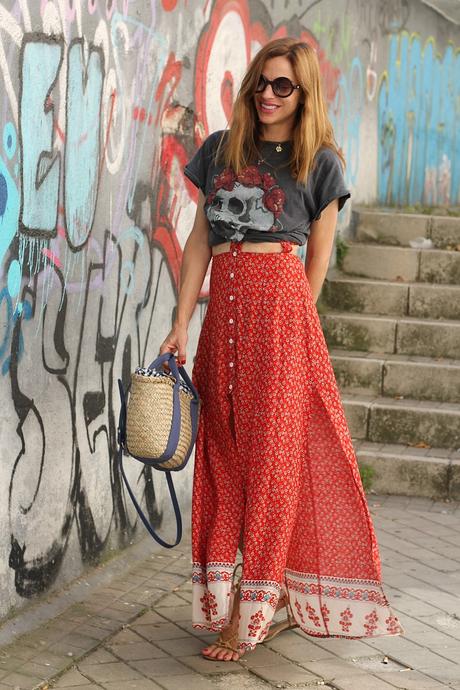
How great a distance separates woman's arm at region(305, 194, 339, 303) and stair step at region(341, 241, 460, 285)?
4.39 metres

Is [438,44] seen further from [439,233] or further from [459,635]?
[459,635]

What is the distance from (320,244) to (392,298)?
418 centimetres

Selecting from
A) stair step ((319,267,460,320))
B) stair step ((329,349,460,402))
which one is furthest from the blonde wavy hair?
stair step ((319,267,460,320))

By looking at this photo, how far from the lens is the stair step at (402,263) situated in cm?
866

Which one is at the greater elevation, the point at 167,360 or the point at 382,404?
the point at 167,360

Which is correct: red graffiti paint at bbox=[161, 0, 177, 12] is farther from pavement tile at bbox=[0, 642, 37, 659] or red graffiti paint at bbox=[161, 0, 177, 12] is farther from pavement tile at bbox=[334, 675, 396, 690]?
pavement tile at bbox=[334, 675, 396, 690]

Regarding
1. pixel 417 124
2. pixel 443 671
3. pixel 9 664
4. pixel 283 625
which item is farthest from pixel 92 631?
pixel 417 124

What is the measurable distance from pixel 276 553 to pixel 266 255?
1.05 metres

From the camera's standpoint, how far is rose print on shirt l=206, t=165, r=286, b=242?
4168mm

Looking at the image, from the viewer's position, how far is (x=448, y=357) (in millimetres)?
7996

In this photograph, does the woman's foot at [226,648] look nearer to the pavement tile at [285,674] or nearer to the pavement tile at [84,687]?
the pavement tile at [285,674]

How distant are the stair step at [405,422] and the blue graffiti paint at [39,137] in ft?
11.2

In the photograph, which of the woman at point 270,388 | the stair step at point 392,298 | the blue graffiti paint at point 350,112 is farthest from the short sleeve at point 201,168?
the blue graffiti paint at point 350,112

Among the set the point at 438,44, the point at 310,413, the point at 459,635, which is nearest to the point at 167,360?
the point at 310,413
